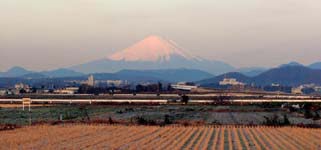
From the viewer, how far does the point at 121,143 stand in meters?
21.2

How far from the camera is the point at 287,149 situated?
19.9m

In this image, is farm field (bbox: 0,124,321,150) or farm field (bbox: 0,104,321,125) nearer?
farm field (bbox: 0,124,321,150)

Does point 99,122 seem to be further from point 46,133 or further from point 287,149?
point 287,149

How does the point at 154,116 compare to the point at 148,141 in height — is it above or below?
below

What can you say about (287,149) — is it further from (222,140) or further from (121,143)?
(121,143)

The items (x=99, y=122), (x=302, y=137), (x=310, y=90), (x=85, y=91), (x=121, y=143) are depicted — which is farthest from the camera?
(x=310, y=90)

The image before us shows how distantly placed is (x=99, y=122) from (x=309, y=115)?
18.6m

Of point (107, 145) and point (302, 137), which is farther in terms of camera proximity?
point (302, 137)

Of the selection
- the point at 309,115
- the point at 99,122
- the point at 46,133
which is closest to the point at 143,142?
the point at 46,133

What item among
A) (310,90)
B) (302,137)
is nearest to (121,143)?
(302,137)

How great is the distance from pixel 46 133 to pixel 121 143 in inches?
215

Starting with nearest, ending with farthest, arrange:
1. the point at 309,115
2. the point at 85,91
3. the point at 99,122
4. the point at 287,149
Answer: the point at 287,149 < the point at 99,122 < the point at 309,115 < the point at 85,91

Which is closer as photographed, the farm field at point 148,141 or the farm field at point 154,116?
the farm field at point 148,141

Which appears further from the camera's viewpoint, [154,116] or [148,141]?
[154,116]
